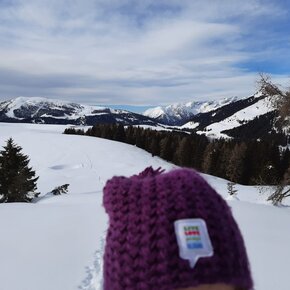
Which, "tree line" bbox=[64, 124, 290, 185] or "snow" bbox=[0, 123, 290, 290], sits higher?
"snow" bbox=[0, 123, 290, 290]

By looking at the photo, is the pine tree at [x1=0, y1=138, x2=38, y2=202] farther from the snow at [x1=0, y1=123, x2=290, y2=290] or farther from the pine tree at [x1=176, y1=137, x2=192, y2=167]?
the pine tree at [x1=176, y1=137, x2=192, y2=167]

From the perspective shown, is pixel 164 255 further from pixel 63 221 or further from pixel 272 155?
pixel 272 155

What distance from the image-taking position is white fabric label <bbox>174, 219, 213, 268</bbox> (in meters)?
1.20

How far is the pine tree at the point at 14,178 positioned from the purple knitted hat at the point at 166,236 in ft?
86.2

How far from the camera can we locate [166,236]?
1.27 metres

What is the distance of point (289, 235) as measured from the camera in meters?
9.76

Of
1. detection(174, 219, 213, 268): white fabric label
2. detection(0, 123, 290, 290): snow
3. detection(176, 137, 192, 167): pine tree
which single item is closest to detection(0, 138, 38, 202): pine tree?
detection(0, 123, 290, 290): snow

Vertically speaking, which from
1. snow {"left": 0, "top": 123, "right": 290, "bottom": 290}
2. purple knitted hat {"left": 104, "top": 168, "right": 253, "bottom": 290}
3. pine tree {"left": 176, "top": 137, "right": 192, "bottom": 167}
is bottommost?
pine tree {"left": 176, "top": 137, "right": 192, "bottom": 167}

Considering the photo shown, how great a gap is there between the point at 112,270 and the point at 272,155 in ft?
179

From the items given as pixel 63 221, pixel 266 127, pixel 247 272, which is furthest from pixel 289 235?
pixel 266 127

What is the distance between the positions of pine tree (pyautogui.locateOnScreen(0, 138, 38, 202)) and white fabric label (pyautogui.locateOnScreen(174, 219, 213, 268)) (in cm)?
2644

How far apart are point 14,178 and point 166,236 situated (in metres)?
27.9

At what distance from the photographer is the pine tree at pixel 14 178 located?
2695cm

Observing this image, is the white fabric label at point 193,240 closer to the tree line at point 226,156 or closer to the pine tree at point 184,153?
the tree line at point 226,156
